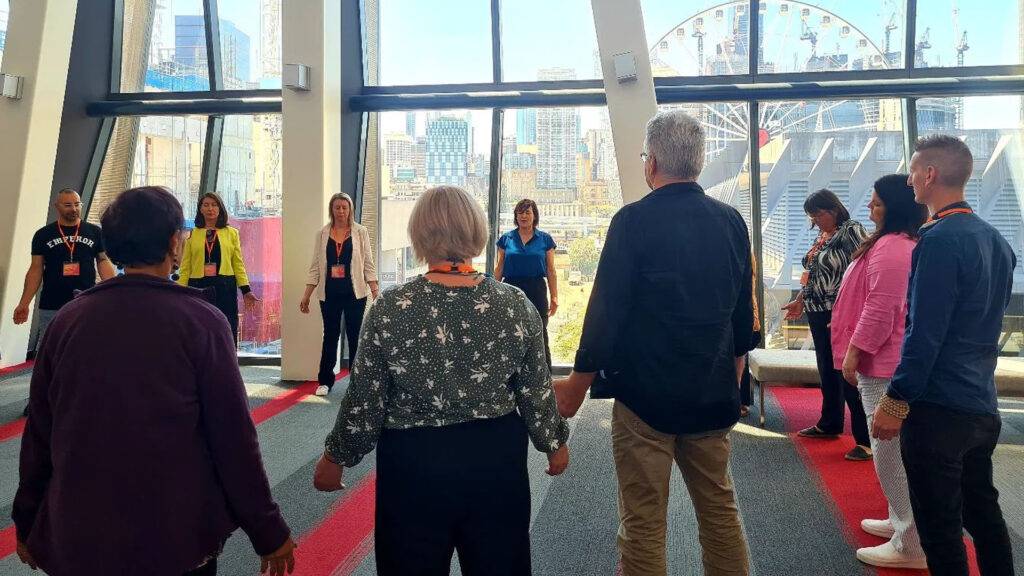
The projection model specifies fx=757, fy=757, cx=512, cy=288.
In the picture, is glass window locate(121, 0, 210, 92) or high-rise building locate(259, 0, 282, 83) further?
glass window locate(121, 0, 210, 92)

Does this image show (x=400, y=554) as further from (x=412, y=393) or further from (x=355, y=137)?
(x=355, y=137)

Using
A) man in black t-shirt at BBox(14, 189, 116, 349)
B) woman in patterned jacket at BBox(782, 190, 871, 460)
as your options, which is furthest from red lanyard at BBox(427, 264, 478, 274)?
man in black t-shirt at BBox(14, 189, 116, 349)

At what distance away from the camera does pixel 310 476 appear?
13.5 feet

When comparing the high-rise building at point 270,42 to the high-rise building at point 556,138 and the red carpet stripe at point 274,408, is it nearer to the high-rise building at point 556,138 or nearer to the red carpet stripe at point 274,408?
the high-rise building at point 556,138

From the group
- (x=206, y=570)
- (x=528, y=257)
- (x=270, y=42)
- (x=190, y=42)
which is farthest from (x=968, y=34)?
(x=190, y=42)

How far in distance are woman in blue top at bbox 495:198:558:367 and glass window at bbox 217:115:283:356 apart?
9.58 ft

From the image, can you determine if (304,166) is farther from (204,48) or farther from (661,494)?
(661,494)

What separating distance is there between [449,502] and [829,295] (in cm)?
364

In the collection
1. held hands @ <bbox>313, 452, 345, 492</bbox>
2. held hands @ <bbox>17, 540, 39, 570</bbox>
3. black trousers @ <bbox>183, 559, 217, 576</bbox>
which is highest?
held hands @ <bbox>313, 452, 345, 492</bbox>

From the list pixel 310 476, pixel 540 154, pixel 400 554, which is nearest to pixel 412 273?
pixel 400 554

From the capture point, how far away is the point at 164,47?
8.45 meters

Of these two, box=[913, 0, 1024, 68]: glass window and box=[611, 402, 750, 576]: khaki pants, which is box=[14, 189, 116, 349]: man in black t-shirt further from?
box=[913, 0, 1024, 68]: glass window

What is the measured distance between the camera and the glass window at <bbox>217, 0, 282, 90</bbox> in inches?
319

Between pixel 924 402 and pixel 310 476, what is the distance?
308 centimetres
